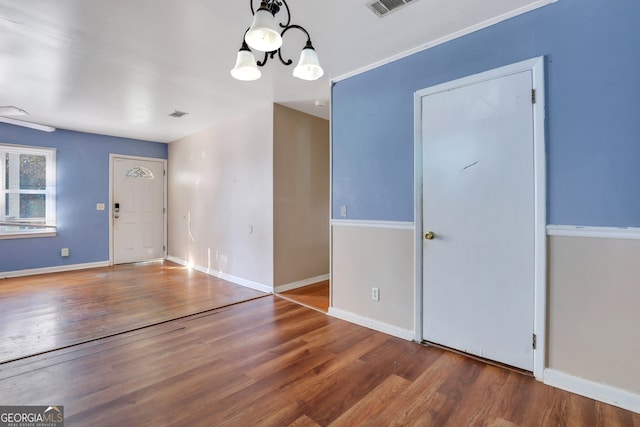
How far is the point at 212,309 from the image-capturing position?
3395 millimetres

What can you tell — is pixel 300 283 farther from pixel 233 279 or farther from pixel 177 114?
pixel 177 114

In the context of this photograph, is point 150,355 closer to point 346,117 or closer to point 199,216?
point 346,117

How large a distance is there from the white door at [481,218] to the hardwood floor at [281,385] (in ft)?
Answer: 0.86

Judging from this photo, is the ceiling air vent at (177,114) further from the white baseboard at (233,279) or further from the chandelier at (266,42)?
the chandelier at (266,42)

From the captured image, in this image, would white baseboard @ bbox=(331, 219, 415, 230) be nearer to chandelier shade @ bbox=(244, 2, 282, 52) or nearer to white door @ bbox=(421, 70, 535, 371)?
white door @ bbox=(421, 70, 535, 371)

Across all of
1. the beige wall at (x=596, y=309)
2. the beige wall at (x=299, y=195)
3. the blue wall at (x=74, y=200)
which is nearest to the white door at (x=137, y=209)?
the blue wall at (x=74, y=200)

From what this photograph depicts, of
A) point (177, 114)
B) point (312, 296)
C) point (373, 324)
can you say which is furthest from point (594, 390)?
point (177, 114)

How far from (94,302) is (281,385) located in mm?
2943

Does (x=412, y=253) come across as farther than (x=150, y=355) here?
Yes

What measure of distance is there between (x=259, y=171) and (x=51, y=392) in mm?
3008

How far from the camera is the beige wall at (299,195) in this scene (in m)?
4.08

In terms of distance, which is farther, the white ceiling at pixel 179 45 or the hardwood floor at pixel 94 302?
the hardwood floor at pixel 94 302

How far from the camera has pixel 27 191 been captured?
16.3 feet

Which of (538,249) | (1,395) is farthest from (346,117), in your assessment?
(1,395)
